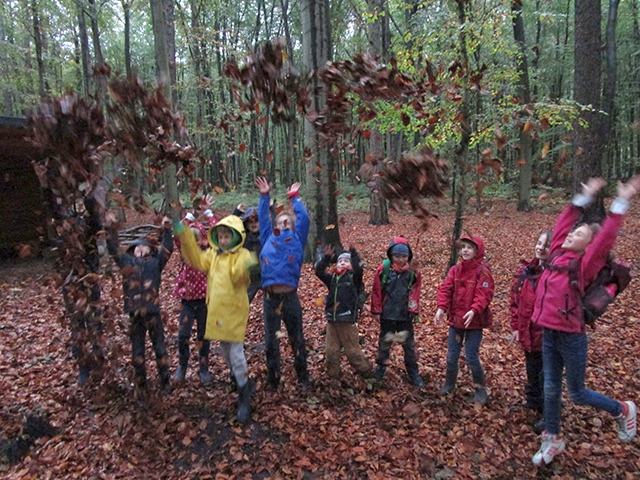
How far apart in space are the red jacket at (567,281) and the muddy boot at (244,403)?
9.55ft

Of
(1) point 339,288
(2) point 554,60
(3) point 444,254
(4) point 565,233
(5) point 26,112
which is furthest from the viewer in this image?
(2) point 554,60

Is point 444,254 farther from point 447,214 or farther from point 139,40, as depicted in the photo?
point 139,40

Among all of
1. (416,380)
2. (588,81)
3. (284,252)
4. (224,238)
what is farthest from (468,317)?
(588,81)

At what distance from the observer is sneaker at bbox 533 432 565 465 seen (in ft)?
11.0

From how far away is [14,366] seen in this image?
5375 millimetres

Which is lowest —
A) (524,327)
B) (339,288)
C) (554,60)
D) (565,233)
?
(524,327)

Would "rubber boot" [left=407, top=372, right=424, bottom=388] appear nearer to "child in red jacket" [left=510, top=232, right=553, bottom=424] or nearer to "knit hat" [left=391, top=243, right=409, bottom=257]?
Answer: "child in red jacket" [left=510, top=232, right=553, bottom=424]

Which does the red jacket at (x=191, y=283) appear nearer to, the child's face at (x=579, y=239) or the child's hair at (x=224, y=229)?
the child's hair at (x=224, y=229)

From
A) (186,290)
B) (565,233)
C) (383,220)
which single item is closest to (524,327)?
(565,233)

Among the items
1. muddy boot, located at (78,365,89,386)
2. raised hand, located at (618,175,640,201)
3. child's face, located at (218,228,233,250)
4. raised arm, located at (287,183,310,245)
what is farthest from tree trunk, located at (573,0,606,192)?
muddy boot, located at (78,365,89,386)

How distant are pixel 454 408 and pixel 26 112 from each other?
4.87 metres

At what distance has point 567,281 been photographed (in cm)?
331

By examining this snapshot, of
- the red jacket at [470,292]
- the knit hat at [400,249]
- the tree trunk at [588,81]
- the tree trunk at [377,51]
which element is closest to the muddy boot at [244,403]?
the knit hat at [400,249]

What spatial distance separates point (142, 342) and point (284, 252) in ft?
6.30
